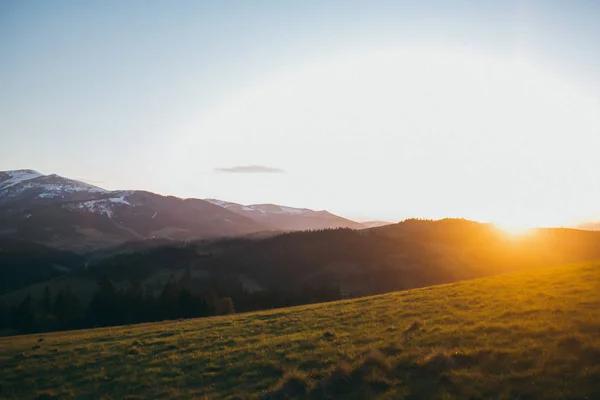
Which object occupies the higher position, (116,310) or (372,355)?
(372,355)

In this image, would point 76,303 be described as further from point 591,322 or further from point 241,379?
point 591,322

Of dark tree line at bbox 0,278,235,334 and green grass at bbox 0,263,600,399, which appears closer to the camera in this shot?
green grass at bbox 0,263,600,399

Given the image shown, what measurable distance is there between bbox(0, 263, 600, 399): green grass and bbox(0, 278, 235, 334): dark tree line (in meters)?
61.9

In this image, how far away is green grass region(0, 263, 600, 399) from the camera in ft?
49.7

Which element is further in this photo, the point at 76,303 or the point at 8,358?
the point at 76,303

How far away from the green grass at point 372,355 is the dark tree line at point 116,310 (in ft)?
203

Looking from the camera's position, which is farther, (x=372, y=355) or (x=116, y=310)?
A: (x=116, y=310)

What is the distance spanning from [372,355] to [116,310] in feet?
336

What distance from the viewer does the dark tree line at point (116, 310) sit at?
93.9 meters

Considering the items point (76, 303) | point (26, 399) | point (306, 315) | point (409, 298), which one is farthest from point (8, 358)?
point (76, 303)

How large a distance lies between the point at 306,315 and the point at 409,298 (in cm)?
934

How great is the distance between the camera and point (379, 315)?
96.0ft

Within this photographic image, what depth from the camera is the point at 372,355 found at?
18266 mm

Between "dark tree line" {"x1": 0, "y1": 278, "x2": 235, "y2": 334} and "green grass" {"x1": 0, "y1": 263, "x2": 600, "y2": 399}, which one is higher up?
"green grass" {"x1": 0, "y1": 263, "x2": 600, "y2": 399}
